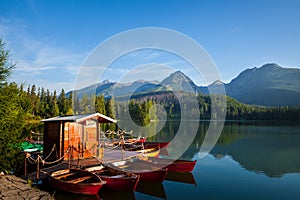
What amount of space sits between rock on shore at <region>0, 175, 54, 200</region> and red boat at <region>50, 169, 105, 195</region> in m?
1.94

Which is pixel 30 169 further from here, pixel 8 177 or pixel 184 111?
pixel 184 111

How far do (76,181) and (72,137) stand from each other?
12.5ft

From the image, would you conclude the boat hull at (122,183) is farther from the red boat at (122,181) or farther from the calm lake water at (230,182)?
the calm lake water at (230,182)

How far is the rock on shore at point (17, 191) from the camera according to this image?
959cm

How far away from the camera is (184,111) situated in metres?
185

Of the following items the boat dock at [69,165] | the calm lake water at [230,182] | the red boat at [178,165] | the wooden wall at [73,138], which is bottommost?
the calm lake water at [230,182]

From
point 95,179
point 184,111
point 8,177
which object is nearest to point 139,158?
point 95,179

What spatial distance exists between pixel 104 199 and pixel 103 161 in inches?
135

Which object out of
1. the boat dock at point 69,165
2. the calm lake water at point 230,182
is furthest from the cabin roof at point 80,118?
the calm lake water at point 230,182

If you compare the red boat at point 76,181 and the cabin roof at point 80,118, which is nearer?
the red boat at point 76,181

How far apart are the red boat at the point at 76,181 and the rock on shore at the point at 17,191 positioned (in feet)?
6.38

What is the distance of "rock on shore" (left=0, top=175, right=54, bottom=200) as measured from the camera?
959 centimetres

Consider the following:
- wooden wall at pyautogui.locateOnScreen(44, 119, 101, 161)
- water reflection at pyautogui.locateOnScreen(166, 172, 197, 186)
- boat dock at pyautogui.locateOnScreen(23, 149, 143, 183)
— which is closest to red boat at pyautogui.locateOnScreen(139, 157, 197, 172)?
water reflection at pyautogui.locateOnScreen(166, 172, 197, 186)

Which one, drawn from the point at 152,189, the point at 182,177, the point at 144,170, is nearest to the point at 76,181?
the point at 144,170
